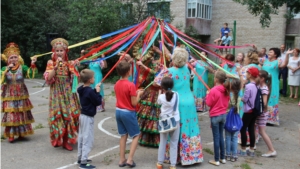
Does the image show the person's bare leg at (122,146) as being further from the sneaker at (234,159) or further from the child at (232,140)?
the sneaker at (234,159)

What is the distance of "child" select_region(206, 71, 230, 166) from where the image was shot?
4.55 meters

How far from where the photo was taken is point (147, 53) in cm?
544

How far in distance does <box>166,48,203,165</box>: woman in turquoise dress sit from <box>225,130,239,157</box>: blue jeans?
0.56 meters

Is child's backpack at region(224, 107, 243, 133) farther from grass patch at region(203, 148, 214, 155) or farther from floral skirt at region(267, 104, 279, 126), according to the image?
floral skirt at region(267, 104, 279, 126)

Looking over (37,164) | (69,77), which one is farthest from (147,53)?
(37,164)

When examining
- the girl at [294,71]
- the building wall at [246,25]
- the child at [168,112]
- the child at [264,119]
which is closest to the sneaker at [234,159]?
the child at [264,119]

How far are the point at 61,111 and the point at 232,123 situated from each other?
116 inches

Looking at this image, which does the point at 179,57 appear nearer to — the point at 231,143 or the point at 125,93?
the point at 125,93

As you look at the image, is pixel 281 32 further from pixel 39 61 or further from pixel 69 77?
pixel 69 77

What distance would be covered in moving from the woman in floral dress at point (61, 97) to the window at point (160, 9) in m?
12.5

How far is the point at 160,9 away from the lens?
17547 millimetres

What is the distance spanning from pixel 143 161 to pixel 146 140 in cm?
69

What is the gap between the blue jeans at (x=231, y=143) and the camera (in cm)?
479

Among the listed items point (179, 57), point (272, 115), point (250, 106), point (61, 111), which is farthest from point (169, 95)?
point (272, 115)
